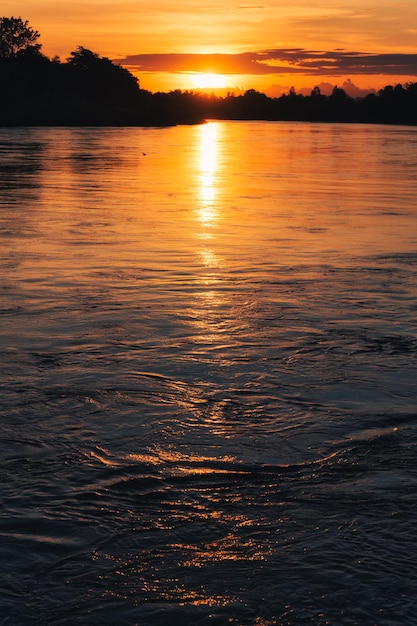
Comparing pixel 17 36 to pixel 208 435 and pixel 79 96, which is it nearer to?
pixel 79 96

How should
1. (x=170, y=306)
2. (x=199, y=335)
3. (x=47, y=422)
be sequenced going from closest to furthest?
(x=47, y=422)
(x=199, y=335)
(x=170, y=306)

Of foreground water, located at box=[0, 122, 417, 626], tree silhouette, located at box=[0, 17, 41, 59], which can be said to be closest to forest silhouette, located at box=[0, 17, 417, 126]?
tree silhouette, located at box=[0, 17, 41, 59]

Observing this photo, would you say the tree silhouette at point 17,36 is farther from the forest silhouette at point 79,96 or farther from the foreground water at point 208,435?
the foreground water at point 208,435

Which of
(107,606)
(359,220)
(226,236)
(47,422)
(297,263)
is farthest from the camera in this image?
(359,220)

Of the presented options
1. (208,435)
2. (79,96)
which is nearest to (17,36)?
(79,96)

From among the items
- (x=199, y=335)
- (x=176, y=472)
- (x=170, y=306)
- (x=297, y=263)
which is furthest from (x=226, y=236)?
(x=176, y=472)

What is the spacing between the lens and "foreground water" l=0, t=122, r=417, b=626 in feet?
13.3

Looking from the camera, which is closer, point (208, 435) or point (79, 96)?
point (208, 435)

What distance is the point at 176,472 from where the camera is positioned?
525 cm

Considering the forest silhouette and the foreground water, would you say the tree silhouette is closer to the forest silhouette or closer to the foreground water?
the forest silhouette

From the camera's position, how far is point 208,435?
5824 mm

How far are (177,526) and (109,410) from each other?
1834mm

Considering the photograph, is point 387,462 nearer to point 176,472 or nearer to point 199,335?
point 176,472

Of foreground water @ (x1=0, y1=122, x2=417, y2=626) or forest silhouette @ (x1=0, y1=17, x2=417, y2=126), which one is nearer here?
foreground water @ (x1=0, y1=122, x2=417, y2=626)
